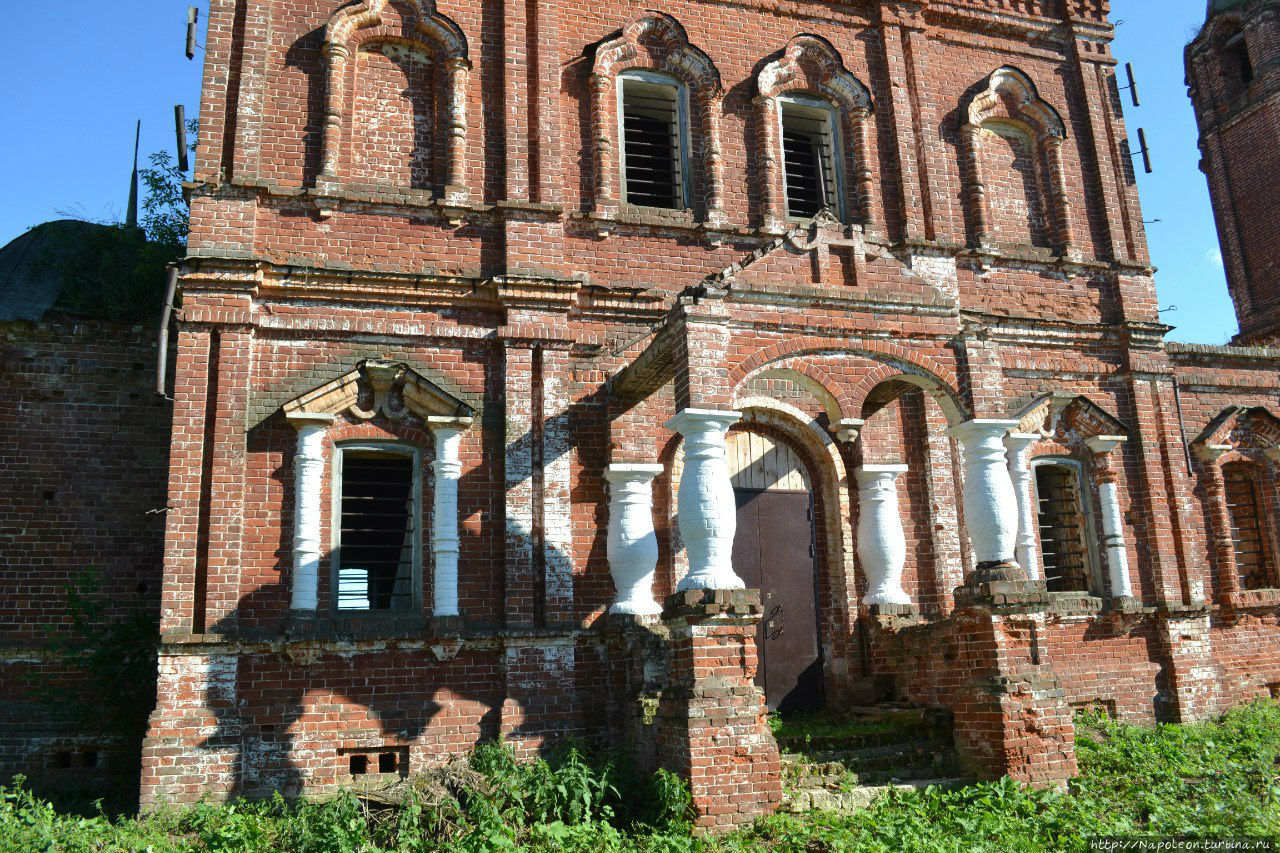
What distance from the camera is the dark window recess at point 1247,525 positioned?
45.7ft

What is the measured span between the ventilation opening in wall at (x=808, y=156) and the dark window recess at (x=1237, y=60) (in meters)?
10.6

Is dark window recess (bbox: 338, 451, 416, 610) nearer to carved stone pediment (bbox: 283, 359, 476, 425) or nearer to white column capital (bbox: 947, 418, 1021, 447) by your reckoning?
carved stone pediment (bbox: 283, 359, 476, 425)

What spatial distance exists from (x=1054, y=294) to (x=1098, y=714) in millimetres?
5362

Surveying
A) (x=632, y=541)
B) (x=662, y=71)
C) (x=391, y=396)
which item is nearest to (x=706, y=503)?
(x=632, y=541)

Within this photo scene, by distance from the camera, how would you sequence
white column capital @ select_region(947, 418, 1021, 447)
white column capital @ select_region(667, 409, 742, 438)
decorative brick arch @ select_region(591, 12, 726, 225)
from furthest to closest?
1. decorative brick arch @ select_region(591, 12, 726, 225)
2. white column capital @ select_region(947, 418, 1021, 447)
3. white column capital @ select_region(667, 409, 742, 438)

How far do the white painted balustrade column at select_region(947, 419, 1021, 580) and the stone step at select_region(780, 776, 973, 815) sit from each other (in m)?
2.19

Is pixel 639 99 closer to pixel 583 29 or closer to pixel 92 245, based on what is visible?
pixel 583 29

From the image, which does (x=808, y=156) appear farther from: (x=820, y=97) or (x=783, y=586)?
(x=783, y=586)

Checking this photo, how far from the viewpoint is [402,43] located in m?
11.6

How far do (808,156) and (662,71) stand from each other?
7.26 feet

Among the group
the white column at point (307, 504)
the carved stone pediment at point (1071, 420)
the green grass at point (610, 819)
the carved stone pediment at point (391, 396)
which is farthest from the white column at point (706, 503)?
the carved stone pediment at point (1071, 420)

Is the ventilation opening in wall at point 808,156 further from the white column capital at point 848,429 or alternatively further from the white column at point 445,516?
the white column at point 445,516

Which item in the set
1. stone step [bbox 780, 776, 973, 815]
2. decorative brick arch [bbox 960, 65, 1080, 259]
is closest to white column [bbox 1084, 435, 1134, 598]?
decorative brick arch [bbox 960, 65, 1080, 259]

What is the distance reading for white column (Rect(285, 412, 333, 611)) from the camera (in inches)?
377
